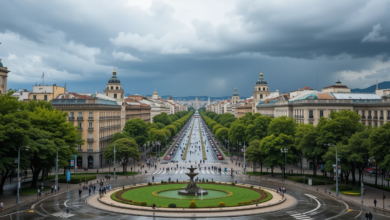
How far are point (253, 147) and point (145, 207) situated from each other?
142 feet

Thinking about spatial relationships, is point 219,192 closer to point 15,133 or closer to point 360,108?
point 15,133

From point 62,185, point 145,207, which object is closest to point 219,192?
point 145,207

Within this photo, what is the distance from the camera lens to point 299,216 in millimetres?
46125

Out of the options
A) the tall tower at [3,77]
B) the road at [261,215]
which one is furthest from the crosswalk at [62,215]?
the tall tower at [3,77]

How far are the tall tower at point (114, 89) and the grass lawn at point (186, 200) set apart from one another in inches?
3339

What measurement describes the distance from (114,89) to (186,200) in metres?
104

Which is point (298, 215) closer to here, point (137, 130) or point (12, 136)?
point (12, 136)

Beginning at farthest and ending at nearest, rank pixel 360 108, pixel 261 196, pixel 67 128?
pixel 360 108
pixel 67 128
pixel 261 196

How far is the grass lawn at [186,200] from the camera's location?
53500mm

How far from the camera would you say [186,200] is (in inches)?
2212

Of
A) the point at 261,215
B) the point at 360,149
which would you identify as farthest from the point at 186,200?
the point at 360,149

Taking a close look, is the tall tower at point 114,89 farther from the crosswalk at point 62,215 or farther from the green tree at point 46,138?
the crosswalk at point 62,215

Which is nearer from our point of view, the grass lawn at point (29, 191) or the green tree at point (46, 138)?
the green tree at point (46, 138)

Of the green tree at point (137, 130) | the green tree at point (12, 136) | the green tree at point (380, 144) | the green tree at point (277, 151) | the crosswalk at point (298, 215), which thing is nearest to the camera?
the crosswalk at point (298, 215)
